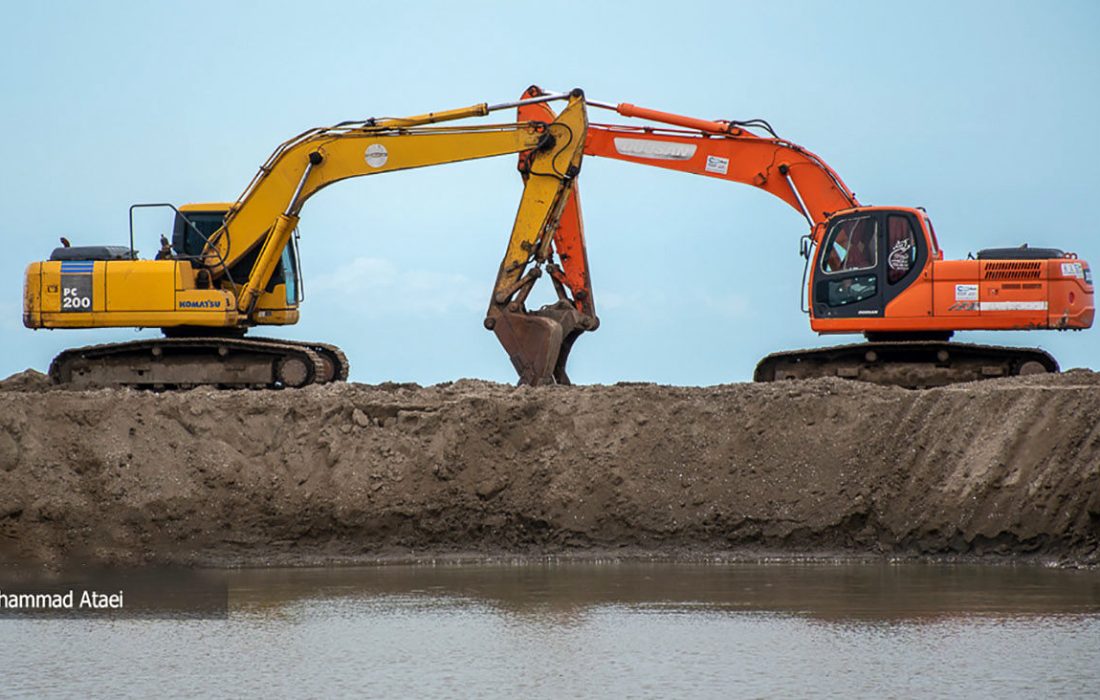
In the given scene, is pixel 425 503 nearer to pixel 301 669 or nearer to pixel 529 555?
pixel 529 555

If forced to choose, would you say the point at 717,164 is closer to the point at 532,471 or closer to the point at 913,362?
the point at 913,362

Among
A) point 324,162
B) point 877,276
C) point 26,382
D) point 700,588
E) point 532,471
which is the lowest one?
point 700,588

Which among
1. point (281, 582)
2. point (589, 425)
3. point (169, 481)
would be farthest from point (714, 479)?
point (169, 481)

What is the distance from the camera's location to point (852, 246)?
20.4 m

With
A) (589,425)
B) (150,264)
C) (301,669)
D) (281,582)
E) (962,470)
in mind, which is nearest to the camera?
(301,669)

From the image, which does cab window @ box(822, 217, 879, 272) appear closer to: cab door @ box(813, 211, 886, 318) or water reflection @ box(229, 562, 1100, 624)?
cab door @ box(813, 211, 886, 318)

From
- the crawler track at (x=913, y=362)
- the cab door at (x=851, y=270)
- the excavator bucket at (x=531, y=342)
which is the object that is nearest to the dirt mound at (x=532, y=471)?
the excavator bucket at (x=531, y=342)

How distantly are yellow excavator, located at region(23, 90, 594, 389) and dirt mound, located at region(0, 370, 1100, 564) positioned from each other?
2.64 metres

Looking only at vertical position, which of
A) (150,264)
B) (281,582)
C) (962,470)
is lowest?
(281,582)

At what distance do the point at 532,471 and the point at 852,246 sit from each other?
19.4 feet

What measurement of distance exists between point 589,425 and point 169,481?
4868 mm

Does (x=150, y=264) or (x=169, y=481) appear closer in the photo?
(x=169, y=481)

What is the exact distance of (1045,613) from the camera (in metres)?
12.2

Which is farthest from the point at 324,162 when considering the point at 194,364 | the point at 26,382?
the point at 26,382
